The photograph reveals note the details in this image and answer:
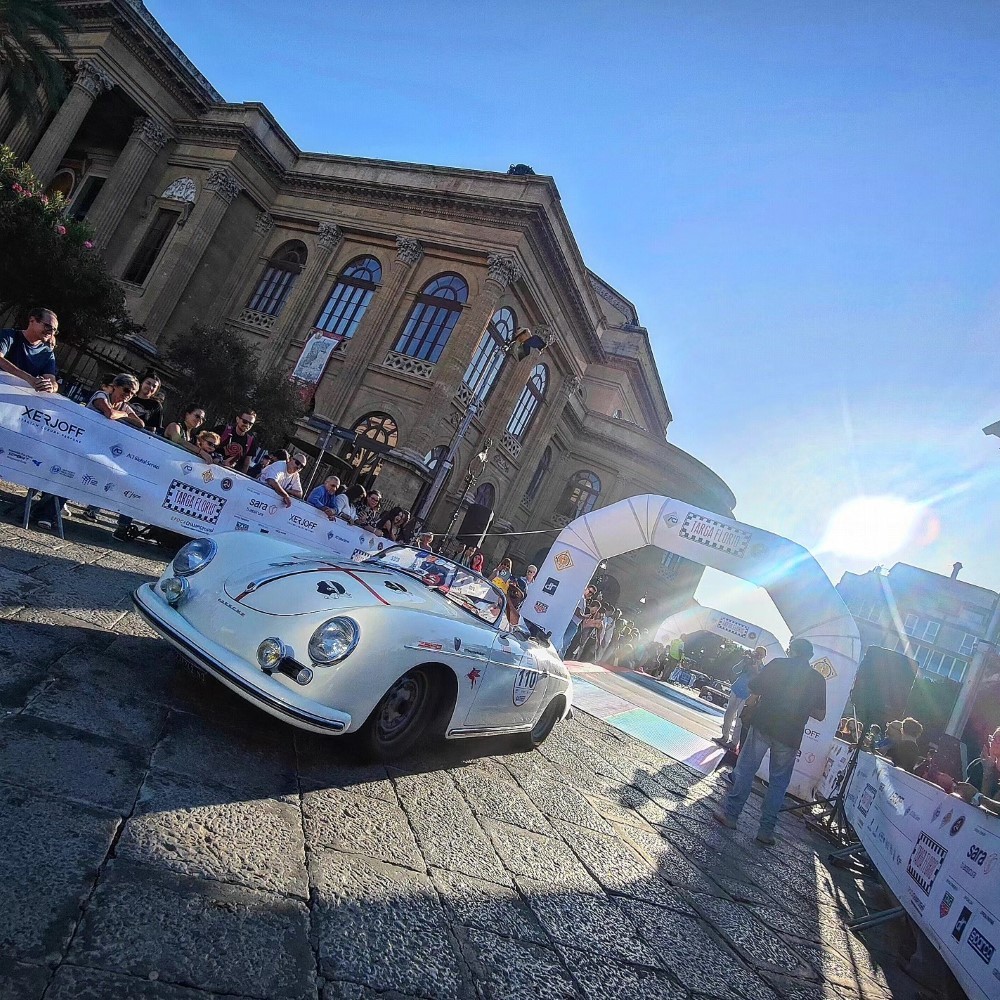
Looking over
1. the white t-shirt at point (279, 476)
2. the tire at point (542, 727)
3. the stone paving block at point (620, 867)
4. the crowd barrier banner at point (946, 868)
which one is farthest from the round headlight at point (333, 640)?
the white t-shirt at point (279, 476)

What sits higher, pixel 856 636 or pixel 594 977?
pixel 856 636

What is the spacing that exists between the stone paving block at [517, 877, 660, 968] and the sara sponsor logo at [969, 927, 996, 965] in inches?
72.1

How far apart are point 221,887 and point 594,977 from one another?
142 centimetres

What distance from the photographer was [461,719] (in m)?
4.07

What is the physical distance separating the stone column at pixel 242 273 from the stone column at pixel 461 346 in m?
9.96

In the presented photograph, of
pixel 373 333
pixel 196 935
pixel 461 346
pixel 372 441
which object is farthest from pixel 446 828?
pixel 373 333

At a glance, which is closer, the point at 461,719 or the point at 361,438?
the point at 461,719

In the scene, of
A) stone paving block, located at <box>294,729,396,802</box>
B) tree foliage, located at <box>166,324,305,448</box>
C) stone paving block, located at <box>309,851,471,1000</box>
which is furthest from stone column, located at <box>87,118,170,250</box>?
stone paving block, located at <box>309,851,471,1000</box>

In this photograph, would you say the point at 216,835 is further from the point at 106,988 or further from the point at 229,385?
the point at 229,385

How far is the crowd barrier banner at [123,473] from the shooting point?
5773 millimetres

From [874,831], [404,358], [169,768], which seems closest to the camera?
[169,768]

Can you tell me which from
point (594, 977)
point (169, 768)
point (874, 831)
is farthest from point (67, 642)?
point (874, 831)

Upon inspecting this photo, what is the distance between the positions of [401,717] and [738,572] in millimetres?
8507

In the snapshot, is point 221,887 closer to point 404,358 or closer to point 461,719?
point 461,719
